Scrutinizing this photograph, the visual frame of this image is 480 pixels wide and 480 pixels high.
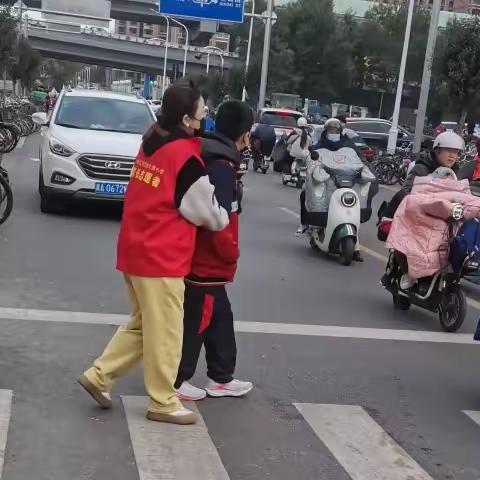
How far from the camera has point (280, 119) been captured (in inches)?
1158

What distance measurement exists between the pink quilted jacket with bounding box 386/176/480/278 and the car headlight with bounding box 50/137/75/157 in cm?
597

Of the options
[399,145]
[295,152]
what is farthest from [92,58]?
[295,152]

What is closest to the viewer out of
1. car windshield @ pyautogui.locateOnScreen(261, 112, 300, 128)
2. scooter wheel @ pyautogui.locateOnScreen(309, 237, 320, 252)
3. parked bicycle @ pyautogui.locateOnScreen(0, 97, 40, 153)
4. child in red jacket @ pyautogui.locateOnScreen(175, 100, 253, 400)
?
child in red jacket @ pyautogui.locateOnScreen(175, 100, 253, 400)

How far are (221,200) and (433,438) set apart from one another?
1.79 meters

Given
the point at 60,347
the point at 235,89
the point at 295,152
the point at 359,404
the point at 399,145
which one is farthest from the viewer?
the point at 235,89

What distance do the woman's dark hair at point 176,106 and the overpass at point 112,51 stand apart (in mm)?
78411

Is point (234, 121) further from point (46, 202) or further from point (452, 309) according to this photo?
point (46, 202)

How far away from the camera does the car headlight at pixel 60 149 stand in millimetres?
12367

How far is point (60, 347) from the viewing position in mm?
6176

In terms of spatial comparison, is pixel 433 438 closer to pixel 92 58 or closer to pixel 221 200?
pixel 221 200

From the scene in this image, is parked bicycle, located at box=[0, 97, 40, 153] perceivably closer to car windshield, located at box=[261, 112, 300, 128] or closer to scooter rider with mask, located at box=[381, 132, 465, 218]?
car windshield, located at box=[261, 112, 300, 128]

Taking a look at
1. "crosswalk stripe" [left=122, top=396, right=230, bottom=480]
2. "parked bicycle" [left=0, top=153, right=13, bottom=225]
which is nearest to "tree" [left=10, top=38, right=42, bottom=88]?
"parked bicycle" [left=0, top=153, right=13, bottom=225]

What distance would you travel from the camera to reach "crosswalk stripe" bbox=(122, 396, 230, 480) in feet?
13.7

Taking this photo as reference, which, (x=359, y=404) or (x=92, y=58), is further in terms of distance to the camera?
(x=92, y=58)
